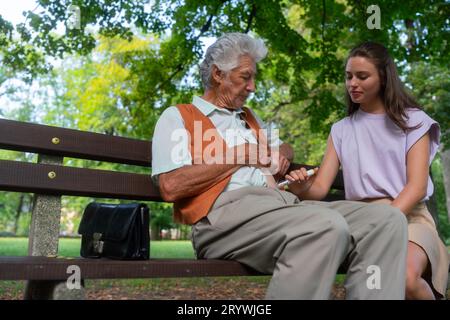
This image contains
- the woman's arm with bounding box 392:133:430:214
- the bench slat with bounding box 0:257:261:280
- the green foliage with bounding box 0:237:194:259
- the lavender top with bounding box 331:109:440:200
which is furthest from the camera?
the green foliage with bounding box 0:237:194:259

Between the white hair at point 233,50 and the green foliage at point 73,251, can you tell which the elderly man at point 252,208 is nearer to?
the white hair at point 233,50

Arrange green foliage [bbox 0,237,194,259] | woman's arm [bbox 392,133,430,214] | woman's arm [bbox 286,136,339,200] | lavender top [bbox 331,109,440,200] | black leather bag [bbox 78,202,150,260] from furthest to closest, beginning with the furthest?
1. green foliage [bbox 0,237,194,259]
2. woman's arm [bbox 286,136,339,200]
3. lavender top [bbox 331,109,440,200]
4. woman's arm [bbox 392,133,430,214]
5. black leather bag [bbox 78,202,150,260]

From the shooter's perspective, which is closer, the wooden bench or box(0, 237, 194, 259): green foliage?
the wooden bench

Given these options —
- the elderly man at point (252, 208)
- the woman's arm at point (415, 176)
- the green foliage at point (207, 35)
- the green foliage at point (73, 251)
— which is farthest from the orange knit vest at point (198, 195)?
the green foliage at point (73, 251)

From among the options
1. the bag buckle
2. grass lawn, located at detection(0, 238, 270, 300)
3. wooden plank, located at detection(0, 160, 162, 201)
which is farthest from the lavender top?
grass lawn, located at detection(0, 238, 270, 300)

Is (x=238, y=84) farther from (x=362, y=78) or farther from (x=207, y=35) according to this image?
(x=207, y=35)

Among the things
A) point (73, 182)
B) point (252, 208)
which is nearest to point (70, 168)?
point (73, 182)

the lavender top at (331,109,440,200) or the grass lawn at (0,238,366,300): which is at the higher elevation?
the lavender top at (331,109,440,200)

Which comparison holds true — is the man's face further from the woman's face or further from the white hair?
the woman's face

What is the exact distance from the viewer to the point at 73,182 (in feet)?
9.57

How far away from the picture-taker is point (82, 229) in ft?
9.25

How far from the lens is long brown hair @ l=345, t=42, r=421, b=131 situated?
3.04 metres

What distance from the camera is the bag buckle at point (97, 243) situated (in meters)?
2.69

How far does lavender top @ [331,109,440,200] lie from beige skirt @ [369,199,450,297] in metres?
0.16
